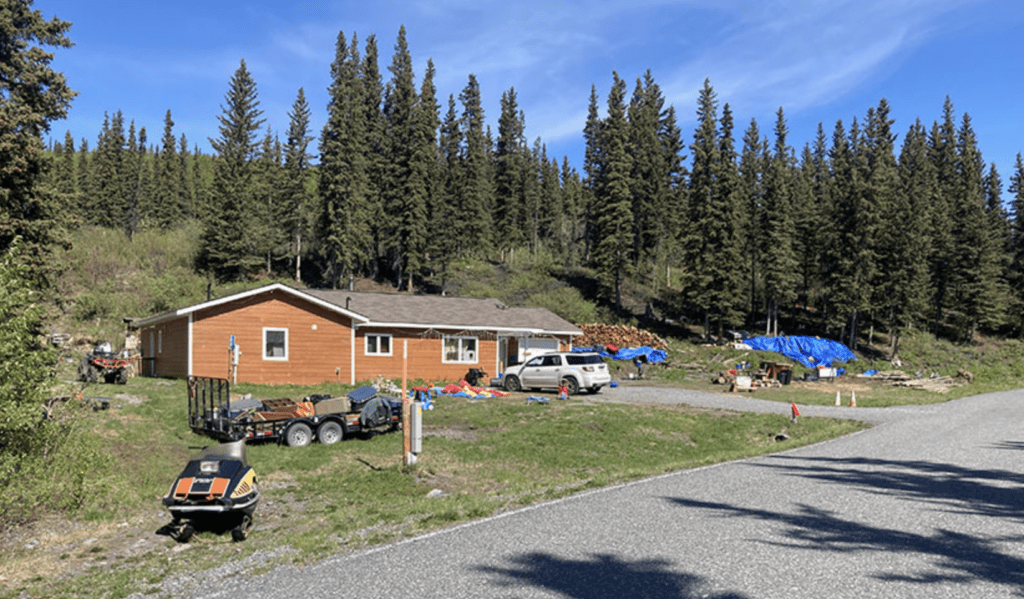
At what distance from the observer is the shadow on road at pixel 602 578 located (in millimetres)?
5785

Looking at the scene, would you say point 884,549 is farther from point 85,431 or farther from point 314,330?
point 314,330

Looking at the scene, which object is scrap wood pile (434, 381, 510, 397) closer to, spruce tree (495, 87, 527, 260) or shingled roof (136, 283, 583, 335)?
shingled roof (136, 283, 583, 335)

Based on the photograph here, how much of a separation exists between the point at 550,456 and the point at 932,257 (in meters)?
61.7

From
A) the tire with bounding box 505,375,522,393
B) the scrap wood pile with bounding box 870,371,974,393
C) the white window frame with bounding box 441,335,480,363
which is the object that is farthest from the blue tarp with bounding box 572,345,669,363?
the tire with bounding box 505,375,522,393

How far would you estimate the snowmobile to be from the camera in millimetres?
8781

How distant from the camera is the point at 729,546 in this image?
23.4 feet

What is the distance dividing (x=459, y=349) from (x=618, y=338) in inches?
648

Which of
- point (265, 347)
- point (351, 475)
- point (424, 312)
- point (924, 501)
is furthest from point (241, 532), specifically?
point (424, 312)

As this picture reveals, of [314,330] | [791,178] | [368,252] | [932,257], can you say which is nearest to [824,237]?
[932,257]

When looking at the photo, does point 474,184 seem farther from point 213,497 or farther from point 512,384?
point 213,497

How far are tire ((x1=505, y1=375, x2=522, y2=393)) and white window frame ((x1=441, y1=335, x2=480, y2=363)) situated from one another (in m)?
4.38

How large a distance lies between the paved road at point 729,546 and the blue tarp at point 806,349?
32.1 meters

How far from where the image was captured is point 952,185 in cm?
7506

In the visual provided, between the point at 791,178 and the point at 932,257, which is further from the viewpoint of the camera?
the point at 791,178
